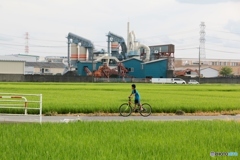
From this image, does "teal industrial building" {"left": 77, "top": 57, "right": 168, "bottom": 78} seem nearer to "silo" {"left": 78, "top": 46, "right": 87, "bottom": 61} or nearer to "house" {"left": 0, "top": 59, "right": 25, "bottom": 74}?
"silo" {"left": 78, "top": 46, "right": 87, "bottom": 61}

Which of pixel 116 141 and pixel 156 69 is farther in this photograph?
pixel 156 69

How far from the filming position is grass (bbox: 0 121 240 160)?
24.4ft

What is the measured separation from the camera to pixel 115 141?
29.4 feet

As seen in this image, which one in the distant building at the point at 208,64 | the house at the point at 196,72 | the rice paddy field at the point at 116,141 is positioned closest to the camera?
the rice paddy field at the point at 116,141

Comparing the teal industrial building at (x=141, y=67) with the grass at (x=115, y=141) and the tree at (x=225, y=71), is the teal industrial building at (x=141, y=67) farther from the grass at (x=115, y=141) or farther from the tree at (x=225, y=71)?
the grass at (x=115, y=141)

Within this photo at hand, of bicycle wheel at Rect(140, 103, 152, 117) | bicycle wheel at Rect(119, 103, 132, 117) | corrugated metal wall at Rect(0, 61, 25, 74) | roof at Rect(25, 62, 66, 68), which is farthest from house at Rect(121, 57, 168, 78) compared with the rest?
bicycle wheel at Rect(119, 103, 132, 117)

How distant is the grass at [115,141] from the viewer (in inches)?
293

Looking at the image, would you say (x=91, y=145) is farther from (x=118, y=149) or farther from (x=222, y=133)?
(x=222, y=133)

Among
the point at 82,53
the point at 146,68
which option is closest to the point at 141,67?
the point at 146,68

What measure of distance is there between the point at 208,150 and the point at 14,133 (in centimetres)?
505

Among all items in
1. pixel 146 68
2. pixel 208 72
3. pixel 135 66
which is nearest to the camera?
pixel 146 68

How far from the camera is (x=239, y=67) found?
374 feet

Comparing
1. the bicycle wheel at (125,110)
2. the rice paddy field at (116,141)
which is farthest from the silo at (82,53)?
the rice paddy field at (116,141)

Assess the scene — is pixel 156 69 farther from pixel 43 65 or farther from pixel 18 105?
pixel 18 105
